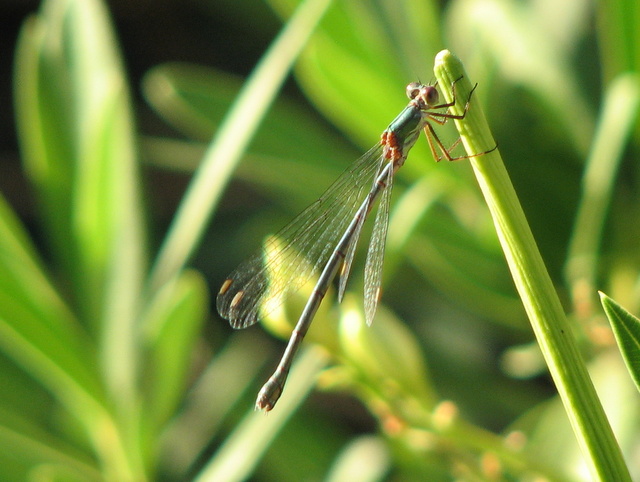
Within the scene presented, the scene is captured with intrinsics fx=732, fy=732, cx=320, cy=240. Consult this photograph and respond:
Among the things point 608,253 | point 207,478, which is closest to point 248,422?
point 207,478

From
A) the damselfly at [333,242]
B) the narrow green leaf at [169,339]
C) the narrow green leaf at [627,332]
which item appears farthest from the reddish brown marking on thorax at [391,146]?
the narrow green leaf at [627,332]

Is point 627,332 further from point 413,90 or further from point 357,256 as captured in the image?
point 357,256

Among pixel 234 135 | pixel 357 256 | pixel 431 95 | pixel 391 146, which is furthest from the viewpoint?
pixel 357 256

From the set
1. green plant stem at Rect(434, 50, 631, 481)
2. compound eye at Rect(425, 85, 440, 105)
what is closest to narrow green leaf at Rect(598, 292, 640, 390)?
green plant stem at Rect(434, 50, 631, 481)

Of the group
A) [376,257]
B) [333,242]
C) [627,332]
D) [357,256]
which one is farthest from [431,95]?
[627,332]

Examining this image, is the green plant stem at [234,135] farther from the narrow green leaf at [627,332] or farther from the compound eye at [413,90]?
the narrow green leaf at [627,332]

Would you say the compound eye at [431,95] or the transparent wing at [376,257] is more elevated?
the compound eye at [431,95]

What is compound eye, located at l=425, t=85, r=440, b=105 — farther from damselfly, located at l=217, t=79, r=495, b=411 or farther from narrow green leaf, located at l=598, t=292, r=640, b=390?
narrow green leaf, located at l=598, t=292, r=640, b=390
